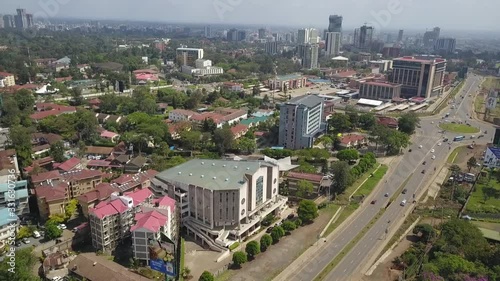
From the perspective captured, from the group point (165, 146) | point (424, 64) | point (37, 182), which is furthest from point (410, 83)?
point (37, 182)

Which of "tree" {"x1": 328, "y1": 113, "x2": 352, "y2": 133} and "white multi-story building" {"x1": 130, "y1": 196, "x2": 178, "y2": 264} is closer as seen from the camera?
"white multi-story building" {"x1": 130, "y1": 196, "x2": 178, "y2": 264}

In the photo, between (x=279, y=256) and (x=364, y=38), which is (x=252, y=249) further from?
(x=364, y=38)

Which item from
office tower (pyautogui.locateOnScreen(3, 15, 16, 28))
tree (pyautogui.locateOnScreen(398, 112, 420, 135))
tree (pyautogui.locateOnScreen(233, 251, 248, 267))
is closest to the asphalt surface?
tree (pyautogui.locateOnScreen(398, 112, 420, 135))

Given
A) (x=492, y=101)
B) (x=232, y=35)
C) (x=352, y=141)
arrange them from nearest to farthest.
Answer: (x=352, y=141), (x=492, y=101), (x=232, y=35)

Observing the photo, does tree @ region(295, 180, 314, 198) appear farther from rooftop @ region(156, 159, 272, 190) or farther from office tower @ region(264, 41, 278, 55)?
office tower @ region(264, 41, 278, 55)

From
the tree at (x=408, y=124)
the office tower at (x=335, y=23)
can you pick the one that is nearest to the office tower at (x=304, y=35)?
the office tower at (x=335, y=23)

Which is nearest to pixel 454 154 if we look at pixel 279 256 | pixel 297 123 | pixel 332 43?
pixel 297 123
